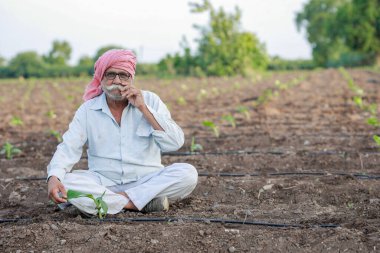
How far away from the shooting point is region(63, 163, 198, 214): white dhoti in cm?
369

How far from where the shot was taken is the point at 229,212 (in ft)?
12.4

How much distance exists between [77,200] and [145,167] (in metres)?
0.56

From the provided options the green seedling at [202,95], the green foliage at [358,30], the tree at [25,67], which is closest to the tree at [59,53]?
the tree at [25,67]

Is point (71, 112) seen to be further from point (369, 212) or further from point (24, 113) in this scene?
point (369, 212)

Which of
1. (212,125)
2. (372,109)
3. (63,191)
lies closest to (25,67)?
(372,109)

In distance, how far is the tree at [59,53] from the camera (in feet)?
182

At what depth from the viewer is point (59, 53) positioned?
60.3 metres

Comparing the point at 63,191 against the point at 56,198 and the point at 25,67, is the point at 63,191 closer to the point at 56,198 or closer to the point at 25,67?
the point at 56,198

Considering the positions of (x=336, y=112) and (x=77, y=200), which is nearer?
(x=77, y=200)

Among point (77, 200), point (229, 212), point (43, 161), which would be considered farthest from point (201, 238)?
point (43, 161)

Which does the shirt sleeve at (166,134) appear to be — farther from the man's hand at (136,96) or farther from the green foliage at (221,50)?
the green foliage at (221,50)

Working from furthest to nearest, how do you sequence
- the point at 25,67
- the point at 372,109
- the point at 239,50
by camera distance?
the point at 25,67 < the point at 239,50 < the point at 372,109

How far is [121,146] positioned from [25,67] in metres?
37.2

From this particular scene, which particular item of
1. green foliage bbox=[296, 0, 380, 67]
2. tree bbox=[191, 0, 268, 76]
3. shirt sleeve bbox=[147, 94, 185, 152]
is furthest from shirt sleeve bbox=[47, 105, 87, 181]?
green foliage bbox=[296, 0, 380, 67]
